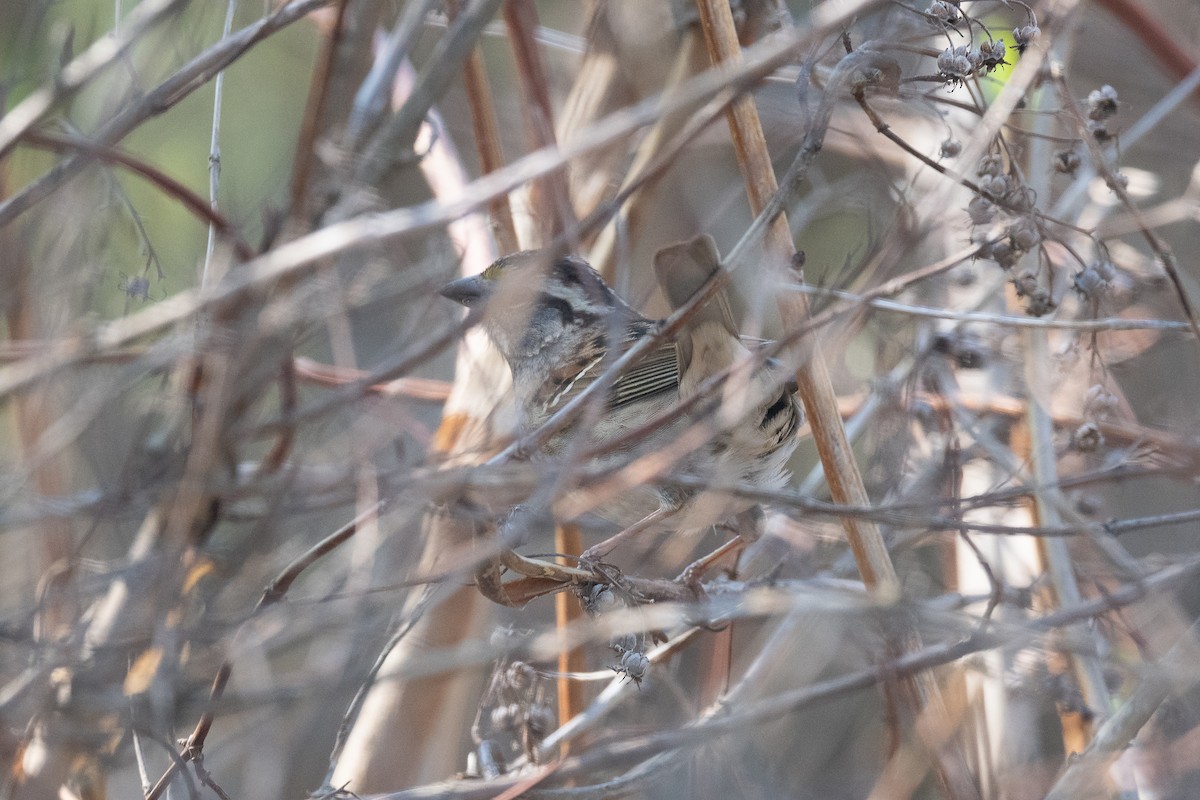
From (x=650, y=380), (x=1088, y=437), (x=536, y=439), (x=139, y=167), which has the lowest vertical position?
(x=1088, y=437)

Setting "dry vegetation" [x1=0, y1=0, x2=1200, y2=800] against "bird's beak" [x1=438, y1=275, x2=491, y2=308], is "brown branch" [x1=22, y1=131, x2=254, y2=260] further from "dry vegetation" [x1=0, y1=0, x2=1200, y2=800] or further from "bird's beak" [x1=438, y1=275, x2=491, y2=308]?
"bird's beak" [x1=438, y1=275, x2=491, y2=308]

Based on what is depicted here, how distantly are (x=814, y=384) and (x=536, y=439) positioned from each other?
0.70m

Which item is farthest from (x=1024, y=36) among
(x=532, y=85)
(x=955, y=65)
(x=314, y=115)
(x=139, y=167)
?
(x=139, y=167)

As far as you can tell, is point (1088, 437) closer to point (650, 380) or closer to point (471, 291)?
point (650, 380)

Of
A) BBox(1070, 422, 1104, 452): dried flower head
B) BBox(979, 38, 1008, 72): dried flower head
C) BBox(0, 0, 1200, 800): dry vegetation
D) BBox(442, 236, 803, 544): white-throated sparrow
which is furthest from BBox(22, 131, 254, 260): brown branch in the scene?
BBox(1070, 422, 1104, 452): dried flower head

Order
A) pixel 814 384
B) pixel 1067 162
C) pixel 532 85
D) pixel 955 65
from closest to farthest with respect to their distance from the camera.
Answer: pixel 955 65
pixel 814 384
pixel 1067 162
pixel 532 85

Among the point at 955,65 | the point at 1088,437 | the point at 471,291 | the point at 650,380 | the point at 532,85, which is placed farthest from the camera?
the point at 471,291

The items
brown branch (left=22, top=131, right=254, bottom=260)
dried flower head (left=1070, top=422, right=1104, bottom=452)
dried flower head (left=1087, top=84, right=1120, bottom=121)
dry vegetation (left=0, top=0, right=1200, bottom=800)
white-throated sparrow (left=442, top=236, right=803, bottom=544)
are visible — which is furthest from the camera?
dried flower head (left=1070, top=422, right=1104, bottom=452)

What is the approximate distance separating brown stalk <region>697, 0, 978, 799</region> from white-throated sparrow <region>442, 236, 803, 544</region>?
155mm

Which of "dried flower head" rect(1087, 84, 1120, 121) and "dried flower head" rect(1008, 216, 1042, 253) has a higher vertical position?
"dried flower head" rect(1087, 84, 1120, 121)

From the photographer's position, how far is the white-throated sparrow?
7.91ft

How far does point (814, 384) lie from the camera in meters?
2.58

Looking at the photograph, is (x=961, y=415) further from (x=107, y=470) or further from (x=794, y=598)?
(x=107, y=470)

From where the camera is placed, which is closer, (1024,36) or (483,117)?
(1024,36)
